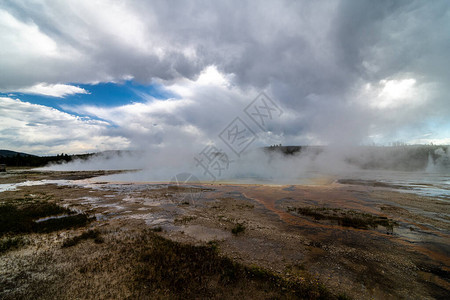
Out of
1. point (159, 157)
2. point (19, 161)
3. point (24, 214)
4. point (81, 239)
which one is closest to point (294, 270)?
point (81, 239)

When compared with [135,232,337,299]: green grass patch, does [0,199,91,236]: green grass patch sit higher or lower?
lower

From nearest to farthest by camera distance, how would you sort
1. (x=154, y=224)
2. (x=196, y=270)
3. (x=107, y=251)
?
(x=196, y=270)
(x=107, y=251)
(x=154, y=224)

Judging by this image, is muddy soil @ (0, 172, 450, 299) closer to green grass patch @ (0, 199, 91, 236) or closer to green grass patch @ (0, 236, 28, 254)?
green grass patch @ (0, 236, 28, 254)

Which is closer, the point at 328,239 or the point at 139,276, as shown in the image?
the point at 139,276

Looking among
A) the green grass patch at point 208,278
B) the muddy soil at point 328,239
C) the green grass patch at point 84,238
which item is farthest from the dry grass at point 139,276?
the muddy soil at point 328,239

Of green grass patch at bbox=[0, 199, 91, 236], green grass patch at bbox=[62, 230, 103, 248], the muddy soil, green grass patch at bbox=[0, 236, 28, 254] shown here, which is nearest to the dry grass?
green grass patch at bbox=[62, 230, 103, 248]

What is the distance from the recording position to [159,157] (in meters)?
96.6

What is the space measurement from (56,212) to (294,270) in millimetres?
17825

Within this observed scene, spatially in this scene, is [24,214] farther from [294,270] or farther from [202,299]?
[294,270]

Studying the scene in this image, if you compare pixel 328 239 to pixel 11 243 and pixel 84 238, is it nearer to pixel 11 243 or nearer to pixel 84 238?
pixel 84 238

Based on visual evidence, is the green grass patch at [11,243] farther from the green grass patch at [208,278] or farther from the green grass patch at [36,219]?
the green grass patch at [208,278]

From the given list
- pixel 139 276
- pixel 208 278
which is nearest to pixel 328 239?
pixel 208 278

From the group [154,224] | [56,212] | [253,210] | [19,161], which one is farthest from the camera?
[19,161]

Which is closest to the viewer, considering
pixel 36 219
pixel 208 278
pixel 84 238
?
pixel 208 278
